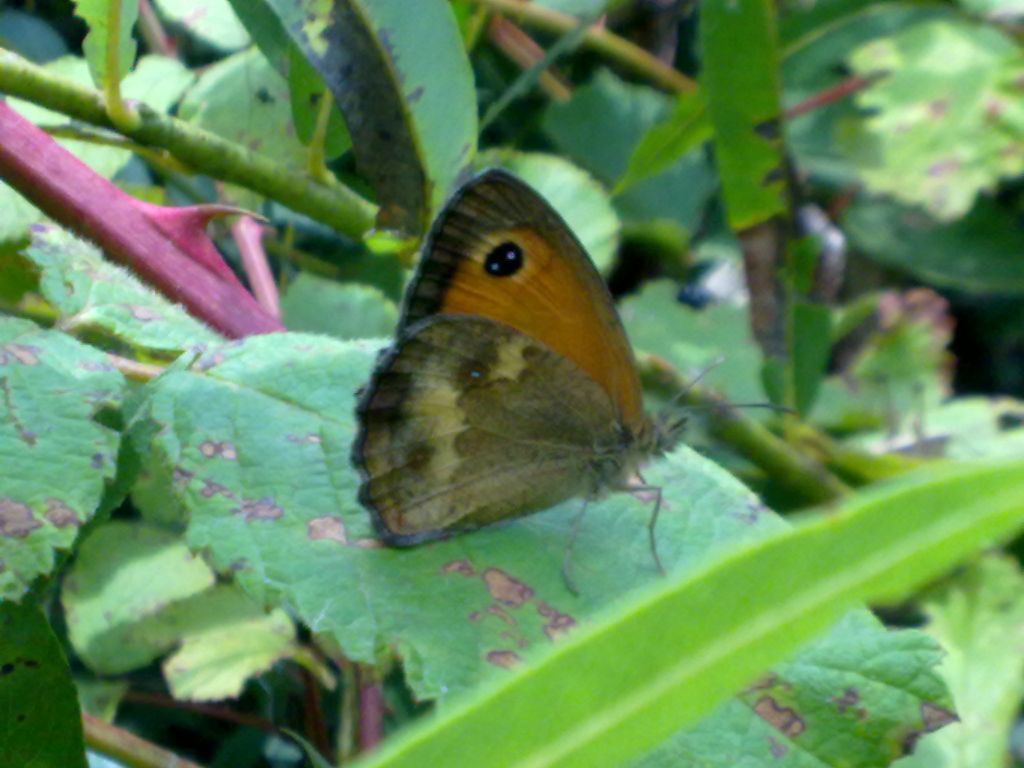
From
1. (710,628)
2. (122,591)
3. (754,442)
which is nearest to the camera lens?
(710,628)


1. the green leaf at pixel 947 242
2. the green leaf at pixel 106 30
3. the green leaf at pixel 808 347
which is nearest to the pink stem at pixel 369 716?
the green leaf at pixel 106 30

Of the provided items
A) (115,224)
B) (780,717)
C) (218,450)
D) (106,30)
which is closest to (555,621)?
(780,717)

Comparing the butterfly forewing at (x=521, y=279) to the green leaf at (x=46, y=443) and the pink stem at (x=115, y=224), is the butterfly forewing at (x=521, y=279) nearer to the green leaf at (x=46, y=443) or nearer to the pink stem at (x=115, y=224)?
the pink stem at (x=115, y=224)

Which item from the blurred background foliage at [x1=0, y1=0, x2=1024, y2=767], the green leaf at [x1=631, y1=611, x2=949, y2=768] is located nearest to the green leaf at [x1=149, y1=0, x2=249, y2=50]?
the blurred background foliage at [x1=0, y1=0, x2=1024, y2=767]

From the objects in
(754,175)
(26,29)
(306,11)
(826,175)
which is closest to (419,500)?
(306,11)

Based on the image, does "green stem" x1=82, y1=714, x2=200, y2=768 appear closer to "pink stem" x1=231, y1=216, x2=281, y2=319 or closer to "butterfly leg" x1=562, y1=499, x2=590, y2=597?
"butterfly leg" x1=562, y1=499, x2=590, y2=597

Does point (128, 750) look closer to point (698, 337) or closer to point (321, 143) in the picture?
point (321, 143)
